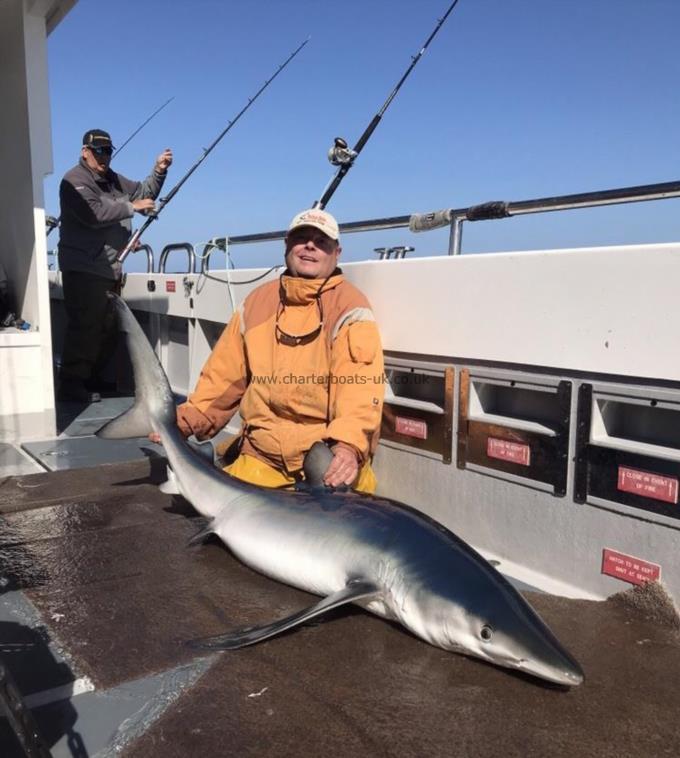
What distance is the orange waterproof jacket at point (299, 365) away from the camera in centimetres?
336

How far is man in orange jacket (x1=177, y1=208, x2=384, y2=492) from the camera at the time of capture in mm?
3412

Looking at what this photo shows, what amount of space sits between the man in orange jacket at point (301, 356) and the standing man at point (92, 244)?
295 centimetres

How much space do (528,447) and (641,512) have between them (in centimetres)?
55

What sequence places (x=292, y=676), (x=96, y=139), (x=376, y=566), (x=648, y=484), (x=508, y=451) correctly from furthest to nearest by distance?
Result: (x=96, y=139) → (x=508, y=451) → (x=648, y=484) → (x=376, y=566) → (x=292, y=676)

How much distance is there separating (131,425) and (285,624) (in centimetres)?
180

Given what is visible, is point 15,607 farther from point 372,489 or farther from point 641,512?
point 641,512

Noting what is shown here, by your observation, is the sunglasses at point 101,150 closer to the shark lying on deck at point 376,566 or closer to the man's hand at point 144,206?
the man's hand at point 144,206

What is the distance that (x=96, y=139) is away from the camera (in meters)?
6.11

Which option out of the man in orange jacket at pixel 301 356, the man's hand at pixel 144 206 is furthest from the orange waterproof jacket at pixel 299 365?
the man's hand at pixel 144 206

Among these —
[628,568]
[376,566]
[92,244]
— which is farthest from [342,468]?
[92,244]

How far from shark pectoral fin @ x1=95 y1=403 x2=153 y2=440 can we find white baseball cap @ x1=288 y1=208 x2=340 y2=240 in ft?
4.14

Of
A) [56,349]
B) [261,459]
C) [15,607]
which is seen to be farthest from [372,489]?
[56,349]

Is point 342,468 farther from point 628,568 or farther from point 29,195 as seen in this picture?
point 29,195

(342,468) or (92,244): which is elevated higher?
(92,244)
